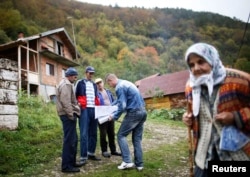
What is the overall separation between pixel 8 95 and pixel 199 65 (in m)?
5.87

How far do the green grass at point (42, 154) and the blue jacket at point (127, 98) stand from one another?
1127mm

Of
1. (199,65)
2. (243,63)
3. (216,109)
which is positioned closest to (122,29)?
(243,63)

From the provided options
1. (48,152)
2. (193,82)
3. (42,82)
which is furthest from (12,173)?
(42,82)

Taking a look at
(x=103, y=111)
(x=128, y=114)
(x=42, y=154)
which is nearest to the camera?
(x=128, y=114)

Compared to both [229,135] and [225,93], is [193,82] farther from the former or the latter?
[229,135]

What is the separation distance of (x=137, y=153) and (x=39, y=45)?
18.2 m

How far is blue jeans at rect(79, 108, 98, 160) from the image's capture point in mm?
5027

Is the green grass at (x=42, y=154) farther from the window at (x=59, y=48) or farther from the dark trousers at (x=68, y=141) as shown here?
the window at (x=59, y=48)

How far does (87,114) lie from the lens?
5156 millimetres

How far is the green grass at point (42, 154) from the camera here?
4.54 m

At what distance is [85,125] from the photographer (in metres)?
5.07

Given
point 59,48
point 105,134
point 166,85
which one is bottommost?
point 105,134

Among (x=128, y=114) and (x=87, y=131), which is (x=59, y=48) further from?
(x=128, y=114)

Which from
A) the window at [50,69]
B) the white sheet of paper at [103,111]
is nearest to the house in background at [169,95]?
the window at [50,69]
